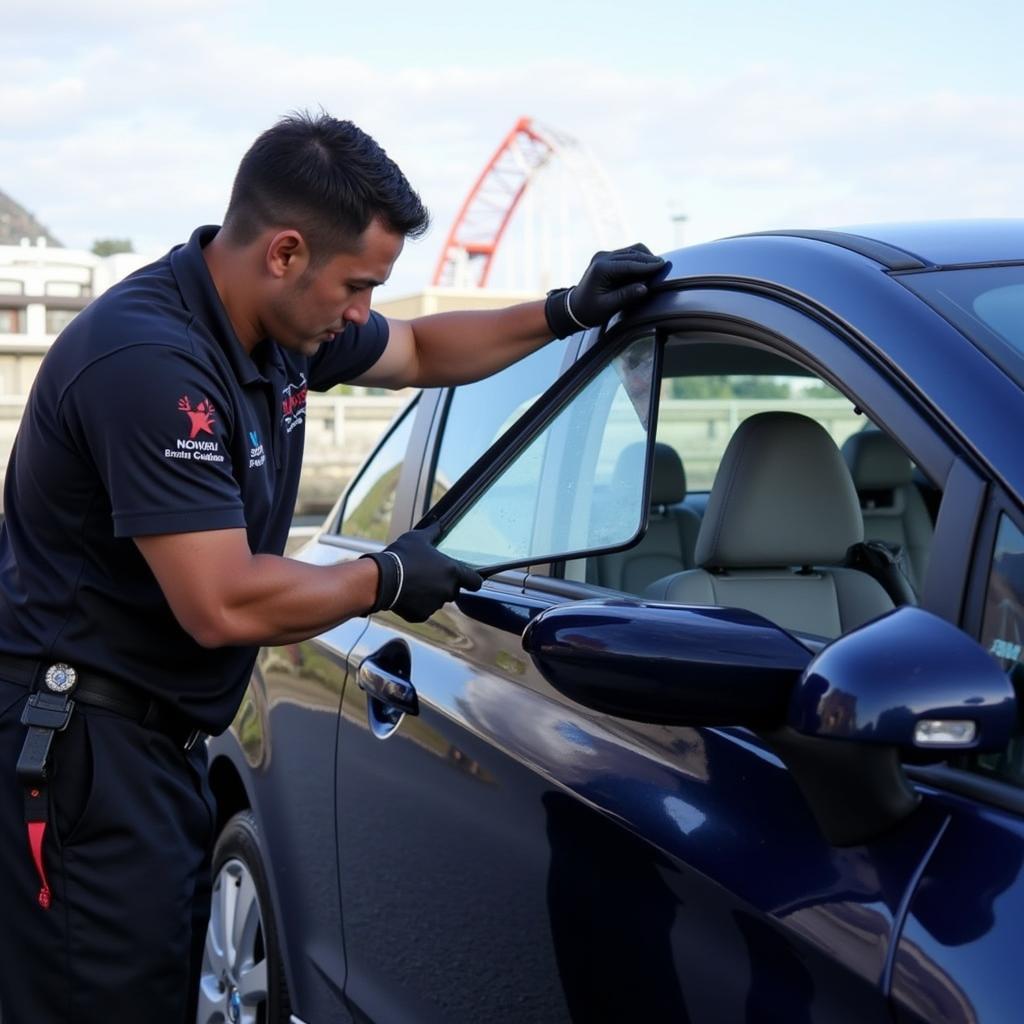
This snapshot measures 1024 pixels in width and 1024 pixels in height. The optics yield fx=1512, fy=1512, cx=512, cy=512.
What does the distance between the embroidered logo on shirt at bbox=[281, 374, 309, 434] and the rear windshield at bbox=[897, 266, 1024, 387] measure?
1.17 meters

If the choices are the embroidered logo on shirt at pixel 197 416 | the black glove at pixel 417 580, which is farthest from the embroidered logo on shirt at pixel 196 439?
the black glove at pixel 417 580

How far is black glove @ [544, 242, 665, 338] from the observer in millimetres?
2266

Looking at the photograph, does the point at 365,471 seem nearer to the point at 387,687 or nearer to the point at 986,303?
the point at 387,687

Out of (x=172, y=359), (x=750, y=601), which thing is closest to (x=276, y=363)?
(x=172, y=359)

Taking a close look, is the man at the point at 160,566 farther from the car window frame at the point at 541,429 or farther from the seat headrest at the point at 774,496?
the seat headrest at the point at 774,496

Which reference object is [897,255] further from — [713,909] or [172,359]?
[172,359]

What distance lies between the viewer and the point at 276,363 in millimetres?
2535

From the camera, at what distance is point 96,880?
2.32 m

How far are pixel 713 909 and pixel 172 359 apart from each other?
3.76ft

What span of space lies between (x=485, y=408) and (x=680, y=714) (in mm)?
1440

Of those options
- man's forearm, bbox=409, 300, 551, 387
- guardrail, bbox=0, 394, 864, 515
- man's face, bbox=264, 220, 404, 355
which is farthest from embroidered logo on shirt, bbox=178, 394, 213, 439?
guardrail, bbox=0, 394, 864, 515

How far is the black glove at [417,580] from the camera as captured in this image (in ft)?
7.19

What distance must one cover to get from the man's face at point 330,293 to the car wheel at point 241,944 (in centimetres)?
113

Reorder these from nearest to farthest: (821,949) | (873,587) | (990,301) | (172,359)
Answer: (821,949), (990,301), (172,359), (873,587)
